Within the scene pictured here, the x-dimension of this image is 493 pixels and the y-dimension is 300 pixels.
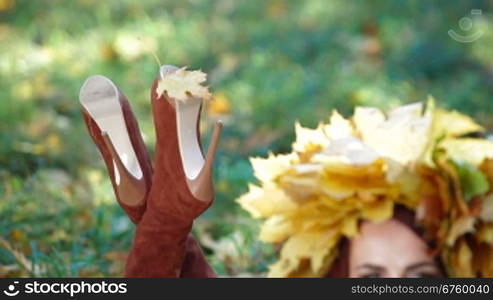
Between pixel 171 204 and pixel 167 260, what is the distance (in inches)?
5.1

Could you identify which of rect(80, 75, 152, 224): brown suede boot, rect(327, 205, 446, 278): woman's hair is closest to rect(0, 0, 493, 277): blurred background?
rect(80, 75, 152, 224): brown suede boot

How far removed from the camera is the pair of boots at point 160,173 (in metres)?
2.08

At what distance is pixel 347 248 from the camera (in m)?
2.03

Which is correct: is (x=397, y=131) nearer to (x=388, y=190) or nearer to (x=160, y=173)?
(x=388, y=190)

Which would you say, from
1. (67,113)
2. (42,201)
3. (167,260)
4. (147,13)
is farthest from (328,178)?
Result: (147,13)

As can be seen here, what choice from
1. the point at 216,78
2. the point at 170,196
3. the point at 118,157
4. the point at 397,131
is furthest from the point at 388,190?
the point at 216,78

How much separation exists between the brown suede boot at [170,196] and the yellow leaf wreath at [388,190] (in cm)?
12

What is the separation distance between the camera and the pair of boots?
2.08m

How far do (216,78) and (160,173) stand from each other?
2807mm

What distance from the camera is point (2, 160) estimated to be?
3949 mm

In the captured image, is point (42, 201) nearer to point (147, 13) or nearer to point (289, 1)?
point (147, 13)

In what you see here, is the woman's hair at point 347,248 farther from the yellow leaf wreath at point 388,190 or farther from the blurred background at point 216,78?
the blurred background at point 216,78

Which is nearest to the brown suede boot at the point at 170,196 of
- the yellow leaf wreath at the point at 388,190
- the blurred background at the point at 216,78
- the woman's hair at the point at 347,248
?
the yellow leaf wreath at the point at 388,190

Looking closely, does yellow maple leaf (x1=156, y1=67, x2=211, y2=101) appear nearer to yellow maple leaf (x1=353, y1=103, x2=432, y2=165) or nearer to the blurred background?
yellow maple leaf (x1=353, y1=103, x2=432, y2=165)
